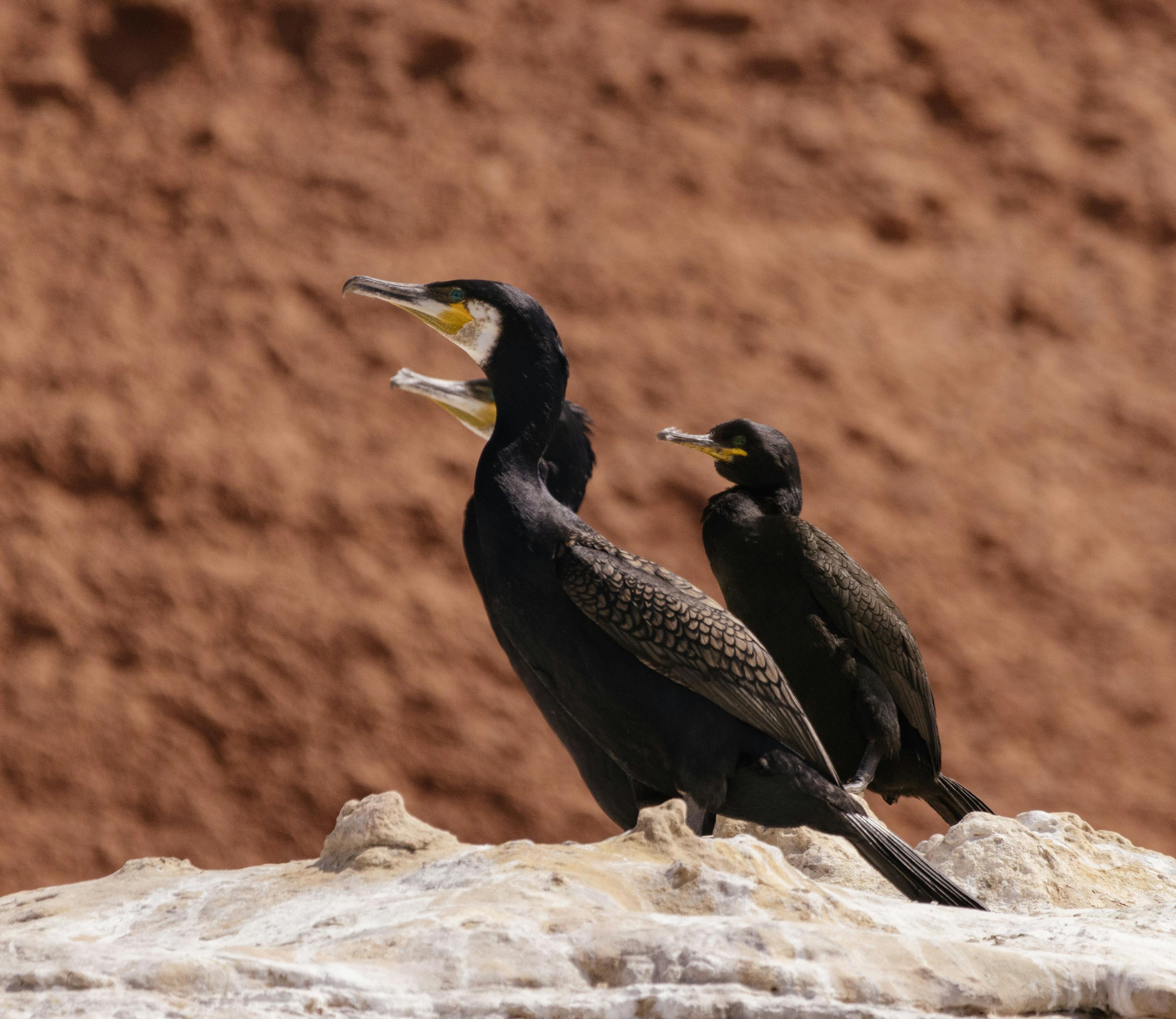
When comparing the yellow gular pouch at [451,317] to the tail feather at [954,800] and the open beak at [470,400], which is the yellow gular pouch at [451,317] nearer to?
the open beak at [470,400]

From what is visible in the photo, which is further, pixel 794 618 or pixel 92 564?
pixel 92 564

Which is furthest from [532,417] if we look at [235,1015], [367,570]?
[367,570]

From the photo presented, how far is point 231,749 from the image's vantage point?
4.70 metres

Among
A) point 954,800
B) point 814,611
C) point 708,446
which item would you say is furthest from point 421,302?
point 954,800

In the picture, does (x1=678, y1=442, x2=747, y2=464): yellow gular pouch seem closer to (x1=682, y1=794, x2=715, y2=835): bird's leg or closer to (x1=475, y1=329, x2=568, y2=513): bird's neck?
(x1=475, y1=329, x2=568, y2=513): bird's neck

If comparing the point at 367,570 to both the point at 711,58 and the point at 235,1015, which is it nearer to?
the point at 711,58

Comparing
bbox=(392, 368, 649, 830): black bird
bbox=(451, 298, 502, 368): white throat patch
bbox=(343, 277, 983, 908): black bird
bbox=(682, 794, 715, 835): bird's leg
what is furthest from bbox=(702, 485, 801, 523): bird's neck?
bbox=(682, 794, 715, 835): bird's leg

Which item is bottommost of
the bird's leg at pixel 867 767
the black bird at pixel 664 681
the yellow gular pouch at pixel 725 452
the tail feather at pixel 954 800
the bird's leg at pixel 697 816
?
the tail feather at pixel 954 800

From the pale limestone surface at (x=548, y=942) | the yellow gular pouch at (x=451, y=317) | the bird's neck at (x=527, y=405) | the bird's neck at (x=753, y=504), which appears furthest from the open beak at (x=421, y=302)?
the pale limestone surface at (x=548, y=942)

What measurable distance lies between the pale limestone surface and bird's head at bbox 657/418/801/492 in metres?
0.98

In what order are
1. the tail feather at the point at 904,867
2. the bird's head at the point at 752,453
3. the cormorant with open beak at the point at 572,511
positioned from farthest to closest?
the bird's head at the point at 752,453 → the cormorant with open beak at the point at 572,511 → the tail feather at the point at 904,867

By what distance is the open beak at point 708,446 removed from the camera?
280cm

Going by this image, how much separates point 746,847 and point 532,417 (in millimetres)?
930

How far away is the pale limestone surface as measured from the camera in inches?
60.3
